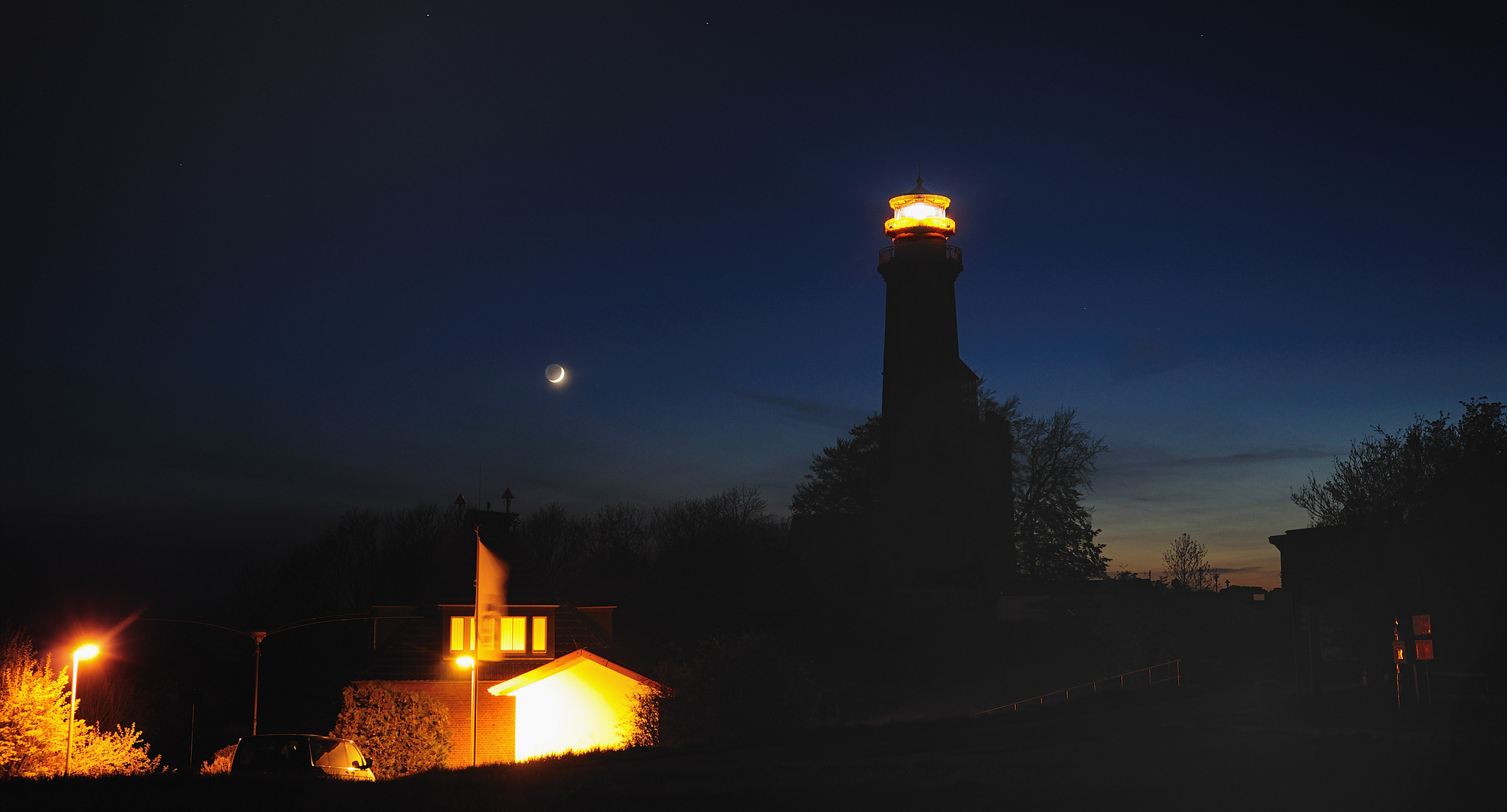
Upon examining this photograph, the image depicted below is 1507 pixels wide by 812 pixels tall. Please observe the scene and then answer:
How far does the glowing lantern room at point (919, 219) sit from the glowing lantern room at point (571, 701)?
2613 cm

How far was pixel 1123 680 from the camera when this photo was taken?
38500mm

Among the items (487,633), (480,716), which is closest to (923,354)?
(487,633)

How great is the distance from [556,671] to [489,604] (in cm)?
319

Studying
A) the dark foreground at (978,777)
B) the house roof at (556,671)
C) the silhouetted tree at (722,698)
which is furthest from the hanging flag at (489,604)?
the dark foreground at (978,777)

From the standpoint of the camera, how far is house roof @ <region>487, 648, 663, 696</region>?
30.7m

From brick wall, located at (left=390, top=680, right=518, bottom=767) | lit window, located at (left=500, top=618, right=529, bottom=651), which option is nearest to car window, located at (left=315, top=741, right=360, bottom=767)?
brick wall, located at (left=390, top=680, right=518, bottom=767)

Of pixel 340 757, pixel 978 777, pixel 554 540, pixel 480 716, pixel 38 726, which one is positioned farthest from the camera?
pixel 554 540

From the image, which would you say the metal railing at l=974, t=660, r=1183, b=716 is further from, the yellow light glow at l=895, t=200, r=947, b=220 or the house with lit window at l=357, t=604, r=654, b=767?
the yellow light glow at l=895, t=200, r=947, b=220

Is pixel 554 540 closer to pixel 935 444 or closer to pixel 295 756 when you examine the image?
pixel 935 444

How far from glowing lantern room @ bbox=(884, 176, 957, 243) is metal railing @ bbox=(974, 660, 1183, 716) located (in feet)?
70.0

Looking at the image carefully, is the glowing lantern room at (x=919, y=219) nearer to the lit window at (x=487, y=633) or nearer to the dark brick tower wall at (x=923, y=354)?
the dark brick tower wall at (x=923, y=354)

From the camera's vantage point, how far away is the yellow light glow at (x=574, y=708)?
101 feet

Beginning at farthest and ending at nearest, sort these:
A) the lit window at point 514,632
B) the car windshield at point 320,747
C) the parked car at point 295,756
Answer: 1. the lit window at point 514,632
2. the car windshield at point 320,747
3. the parked car at point 295,756

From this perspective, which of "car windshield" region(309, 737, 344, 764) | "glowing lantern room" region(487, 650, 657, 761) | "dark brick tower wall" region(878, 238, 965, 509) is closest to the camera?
"car windshield" region(309, 737, 344, 764)
